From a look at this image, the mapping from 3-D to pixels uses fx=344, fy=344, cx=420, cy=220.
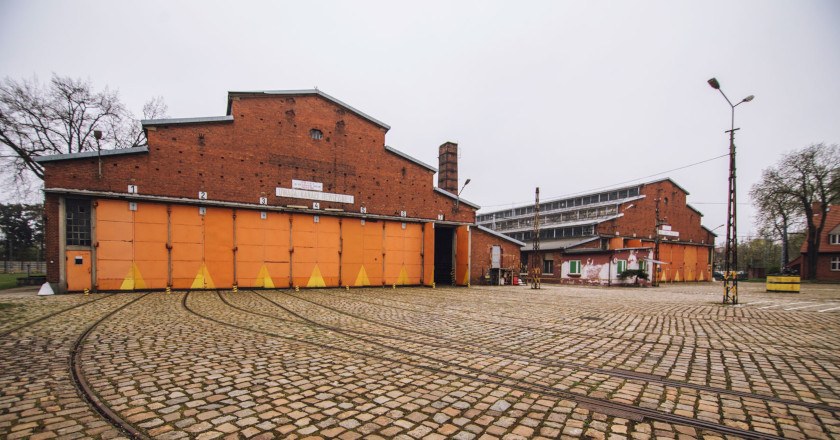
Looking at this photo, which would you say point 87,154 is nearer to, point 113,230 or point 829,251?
point 113,230

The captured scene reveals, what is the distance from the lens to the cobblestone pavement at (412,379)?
2.99 meters

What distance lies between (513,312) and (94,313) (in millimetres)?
11002

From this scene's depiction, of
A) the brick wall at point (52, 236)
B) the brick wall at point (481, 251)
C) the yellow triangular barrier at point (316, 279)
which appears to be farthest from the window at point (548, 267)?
the brick wall at point (52, 236)

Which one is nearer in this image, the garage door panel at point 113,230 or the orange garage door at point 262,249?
the garage door panel at point 113,230

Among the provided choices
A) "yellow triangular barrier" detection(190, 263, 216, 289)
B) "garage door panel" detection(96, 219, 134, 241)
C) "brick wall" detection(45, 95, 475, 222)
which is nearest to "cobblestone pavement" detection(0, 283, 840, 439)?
"garage door panel" detection(96, 219, 134, 241)

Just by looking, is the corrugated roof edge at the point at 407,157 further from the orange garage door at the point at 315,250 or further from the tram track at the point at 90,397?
the tram track at the point at 90,397

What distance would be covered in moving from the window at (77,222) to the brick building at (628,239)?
33612 millimetres

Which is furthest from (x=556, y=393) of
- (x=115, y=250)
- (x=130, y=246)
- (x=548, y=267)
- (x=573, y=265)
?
(x=548, y=267)

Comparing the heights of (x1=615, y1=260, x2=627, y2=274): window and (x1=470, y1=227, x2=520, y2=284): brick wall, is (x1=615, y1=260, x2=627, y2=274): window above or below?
below

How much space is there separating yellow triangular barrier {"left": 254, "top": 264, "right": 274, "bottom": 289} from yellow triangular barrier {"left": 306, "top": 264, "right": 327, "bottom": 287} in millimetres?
1759

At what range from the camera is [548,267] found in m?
35.8

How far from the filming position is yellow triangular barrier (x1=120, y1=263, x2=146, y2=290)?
13.8 metres

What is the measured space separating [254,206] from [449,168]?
1691 cm

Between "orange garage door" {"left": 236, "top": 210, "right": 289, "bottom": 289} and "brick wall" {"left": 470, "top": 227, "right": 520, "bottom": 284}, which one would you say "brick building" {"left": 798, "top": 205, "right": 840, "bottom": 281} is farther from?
"orange garage door" {"left": 236, "top": 210, "right": 289, "bottom": 289}
